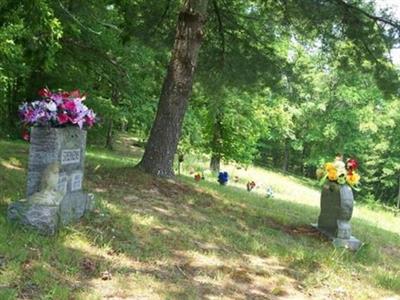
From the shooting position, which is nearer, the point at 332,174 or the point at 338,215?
the point at 338,215

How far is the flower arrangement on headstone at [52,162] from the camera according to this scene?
572 centimetres

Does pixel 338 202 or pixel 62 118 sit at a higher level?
pixel 62 118

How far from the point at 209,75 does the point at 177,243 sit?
707cm

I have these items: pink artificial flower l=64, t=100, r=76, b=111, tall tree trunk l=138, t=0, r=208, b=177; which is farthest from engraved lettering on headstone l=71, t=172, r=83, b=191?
tall tree trunk l=138, t=0, r=208, b=177

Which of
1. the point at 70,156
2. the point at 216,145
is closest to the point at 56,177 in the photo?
the point at 70,156

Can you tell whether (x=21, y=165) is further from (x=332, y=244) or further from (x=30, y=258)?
(x=332, y=244)

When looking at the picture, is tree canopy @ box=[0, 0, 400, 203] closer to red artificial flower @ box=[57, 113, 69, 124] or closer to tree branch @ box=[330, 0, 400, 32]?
tree branch @ box=[330, 0, 400, 32]

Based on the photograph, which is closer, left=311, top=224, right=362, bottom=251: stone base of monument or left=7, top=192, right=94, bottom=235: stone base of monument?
left=7, top=192, right=94, bottom=235: stone base of monument

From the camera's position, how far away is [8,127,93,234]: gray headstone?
5.71 metres

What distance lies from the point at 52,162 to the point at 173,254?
175cm

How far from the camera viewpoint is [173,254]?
20.4 ft

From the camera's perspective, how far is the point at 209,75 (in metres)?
13.0

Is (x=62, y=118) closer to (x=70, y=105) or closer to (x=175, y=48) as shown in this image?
(x=70, y=105)

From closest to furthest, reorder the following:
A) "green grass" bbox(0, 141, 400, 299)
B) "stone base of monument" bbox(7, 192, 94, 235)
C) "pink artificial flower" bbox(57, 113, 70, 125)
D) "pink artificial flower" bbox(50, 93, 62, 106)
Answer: "green grass" bbox(0, 141, 400, 299) → "stone base of monument" bbox(7, 192, 94, 235) → "pink artificial flower" bbox(57, 113, 70, 125) → "pink artificial flower" bbox(50, 93, 62, 106)
